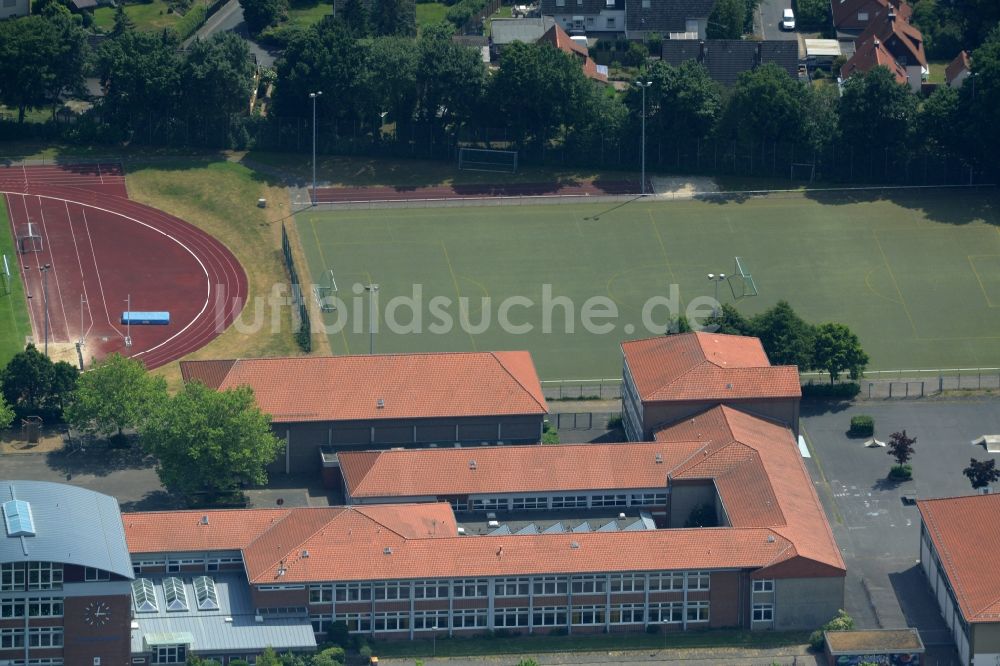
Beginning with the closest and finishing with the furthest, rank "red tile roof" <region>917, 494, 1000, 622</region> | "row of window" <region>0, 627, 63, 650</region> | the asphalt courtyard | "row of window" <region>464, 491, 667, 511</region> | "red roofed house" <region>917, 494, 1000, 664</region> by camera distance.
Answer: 1. "row of window" <region>0, 627, 63, 650</region>
2. "red roofed house" <region>917, 494, 1000, 664</region>
3. "red tile roof" <region>917, 494, 1000, 622</region>
4. the asphalt courtyard
5. "row of window" <region>464, 491, 667, 511</region>

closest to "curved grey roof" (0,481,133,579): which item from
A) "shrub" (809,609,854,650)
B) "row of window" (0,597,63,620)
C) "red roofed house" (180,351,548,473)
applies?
"row of window" (0,597,63,620)

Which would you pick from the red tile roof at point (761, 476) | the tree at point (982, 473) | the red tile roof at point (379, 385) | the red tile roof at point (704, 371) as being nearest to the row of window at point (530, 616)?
the red tile roof at point (761, 476)

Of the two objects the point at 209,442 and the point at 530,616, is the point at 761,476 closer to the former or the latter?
the point at 530,616

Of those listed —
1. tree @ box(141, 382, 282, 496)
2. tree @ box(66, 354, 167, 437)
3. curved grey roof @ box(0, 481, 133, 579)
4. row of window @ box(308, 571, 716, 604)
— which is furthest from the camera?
tree @ box(66, 354, 167, 437)

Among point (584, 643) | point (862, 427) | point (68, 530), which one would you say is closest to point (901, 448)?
point (862, 427)

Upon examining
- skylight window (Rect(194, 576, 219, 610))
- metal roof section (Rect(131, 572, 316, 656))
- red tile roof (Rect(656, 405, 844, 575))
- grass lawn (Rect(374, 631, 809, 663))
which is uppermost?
red tile roof (Rect(656, 405, 844, 575))

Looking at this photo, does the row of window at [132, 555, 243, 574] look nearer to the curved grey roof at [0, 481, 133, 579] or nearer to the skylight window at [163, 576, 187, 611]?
the skylight window at [163, 576, 187, 611]

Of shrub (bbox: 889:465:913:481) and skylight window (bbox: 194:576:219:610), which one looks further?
shrub (bbox: 889:465:913:481)
